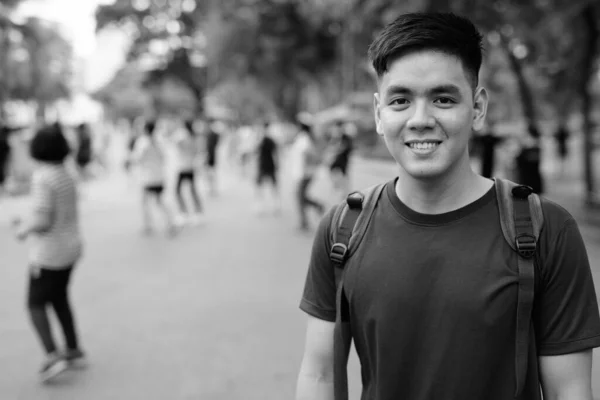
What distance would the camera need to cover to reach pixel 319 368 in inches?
71.9

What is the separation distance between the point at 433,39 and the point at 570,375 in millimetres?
824

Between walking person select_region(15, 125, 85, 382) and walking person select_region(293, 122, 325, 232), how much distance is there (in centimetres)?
660

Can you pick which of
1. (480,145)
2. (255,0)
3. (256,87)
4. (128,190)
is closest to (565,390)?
(480,145)

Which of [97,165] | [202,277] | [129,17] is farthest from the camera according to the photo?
[129,17]

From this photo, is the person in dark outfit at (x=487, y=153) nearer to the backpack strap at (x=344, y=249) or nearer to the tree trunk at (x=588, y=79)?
the tree trunk at (x=588, y=79)

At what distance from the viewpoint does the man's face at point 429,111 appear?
1.65 m

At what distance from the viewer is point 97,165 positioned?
79.2ft

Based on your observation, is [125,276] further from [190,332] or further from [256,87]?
[256,87]

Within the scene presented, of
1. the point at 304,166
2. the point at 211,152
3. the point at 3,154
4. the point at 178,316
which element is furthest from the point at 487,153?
the point at 3,154

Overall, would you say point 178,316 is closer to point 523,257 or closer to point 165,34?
point 523,257

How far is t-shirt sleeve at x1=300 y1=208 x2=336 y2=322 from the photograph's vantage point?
5.97 ft

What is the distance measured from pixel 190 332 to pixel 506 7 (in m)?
9.78

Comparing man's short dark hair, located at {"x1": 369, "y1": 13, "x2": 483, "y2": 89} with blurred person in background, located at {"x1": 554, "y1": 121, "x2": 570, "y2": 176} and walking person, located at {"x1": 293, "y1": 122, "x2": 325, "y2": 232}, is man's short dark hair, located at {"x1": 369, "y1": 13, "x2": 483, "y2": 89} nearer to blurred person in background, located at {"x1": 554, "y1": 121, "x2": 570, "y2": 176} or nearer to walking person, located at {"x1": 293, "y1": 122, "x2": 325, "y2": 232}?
walking person, located at {"x1": 293, "y1": 122, "x2": 325, "y2": 232}

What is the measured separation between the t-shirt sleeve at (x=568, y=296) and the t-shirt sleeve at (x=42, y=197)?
3882mm
